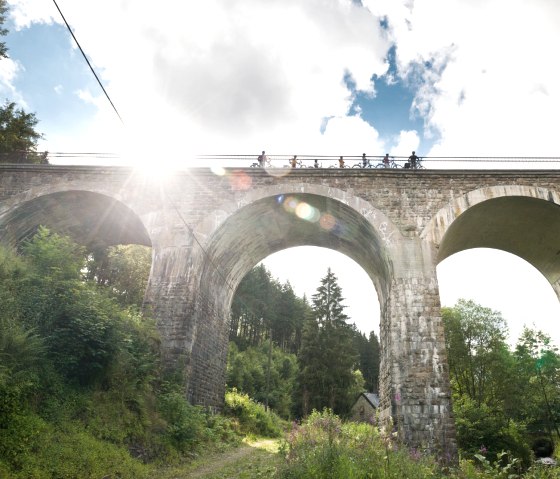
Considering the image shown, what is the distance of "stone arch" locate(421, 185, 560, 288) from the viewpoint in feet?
48.5

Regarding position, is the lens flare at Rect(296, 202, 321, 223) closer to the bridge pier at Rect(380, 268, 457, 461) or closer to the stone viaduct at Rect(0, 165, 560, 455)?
the stone viaduct at Rect(0, 165, 560, 455)

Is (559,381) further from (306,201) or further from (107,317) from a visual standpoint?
(107,317)

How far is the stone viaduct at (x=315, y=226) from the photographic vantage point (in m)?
13.4

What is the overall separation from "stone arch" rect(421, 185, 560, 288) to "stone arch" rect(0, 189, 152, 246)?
12.1 metres

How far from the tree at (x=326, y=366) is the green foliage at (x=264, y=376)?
12.9 ft

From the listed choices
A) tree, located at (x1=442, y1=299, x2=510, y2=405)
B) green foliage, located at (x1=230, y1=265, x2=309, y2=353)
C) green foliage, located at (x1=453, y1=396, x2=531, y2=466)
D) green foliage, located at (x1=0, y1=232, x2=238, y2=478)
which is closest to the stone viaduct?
green foliage, located at (x1=0, y1=232, x2=238, y2=478)

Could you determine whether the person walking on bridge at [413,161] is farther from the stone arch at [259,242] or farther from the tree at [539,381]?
the tree at [539,381]

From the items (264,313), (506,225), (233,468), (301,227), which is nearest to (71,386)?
(233,468)

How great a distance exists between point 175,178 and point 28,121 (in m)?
13.3

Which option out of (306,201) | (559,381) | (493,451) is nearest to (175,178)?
(306,201)

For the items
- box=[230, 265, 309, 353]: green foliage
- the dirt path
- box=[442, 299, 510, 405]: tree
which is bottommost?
the dirt path

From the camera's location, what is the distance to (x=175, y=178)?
16359 mm

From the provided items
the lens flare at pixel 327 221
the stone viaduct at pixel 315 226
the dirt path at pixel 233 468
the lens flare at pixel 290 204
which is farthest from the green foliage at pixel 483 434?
the lens flare at pixel 290 204

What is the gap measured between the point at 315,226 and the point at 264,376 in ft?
101
